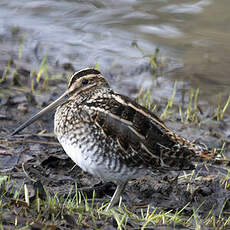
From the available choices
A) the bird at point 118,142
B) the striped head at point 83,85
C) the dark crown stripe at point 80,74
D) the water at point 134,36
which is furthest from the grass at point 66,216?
the water at point 134,36

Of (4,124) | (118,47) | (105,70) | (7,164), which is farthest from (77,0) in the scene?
(7,164)

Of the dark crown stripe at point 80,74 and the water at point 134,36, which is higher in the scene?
the dark crown stripe at point 80,74

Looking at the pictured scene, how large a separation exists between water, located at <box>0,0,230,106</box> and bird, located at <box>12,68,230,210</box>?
2.80 meters

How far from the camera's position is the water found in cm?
722

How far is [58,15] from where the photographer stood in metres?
9.17

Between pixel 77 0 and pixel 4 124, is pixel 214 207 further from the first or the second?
pixel 77 0

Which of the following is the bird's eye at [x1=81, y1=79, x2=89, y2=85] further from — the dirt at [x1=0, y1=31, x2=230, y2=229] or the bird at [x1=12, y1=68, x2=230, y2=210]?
the dirt at [x1=0, y1=31, x2=230, y2=229]

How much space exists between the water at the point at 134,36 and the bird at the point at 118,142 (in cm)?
280

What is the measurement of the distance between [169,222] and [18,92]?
2855 mm

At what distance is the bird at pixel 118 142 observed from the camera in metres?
3.57

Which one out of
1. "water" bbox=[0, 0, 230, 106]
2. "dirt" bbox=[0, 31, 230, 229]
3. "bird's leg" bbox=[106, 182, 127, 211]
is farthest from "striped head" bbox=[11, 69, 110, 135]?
"water" bbox=[0, 0, 230, 106]

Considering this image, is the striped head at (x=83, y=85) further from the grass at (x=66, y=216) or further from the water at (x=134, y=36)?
the water at (x=134, y=36)

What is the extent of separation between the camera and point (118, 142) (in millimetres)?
3627

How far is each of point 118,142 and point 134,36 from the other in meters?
5.04
